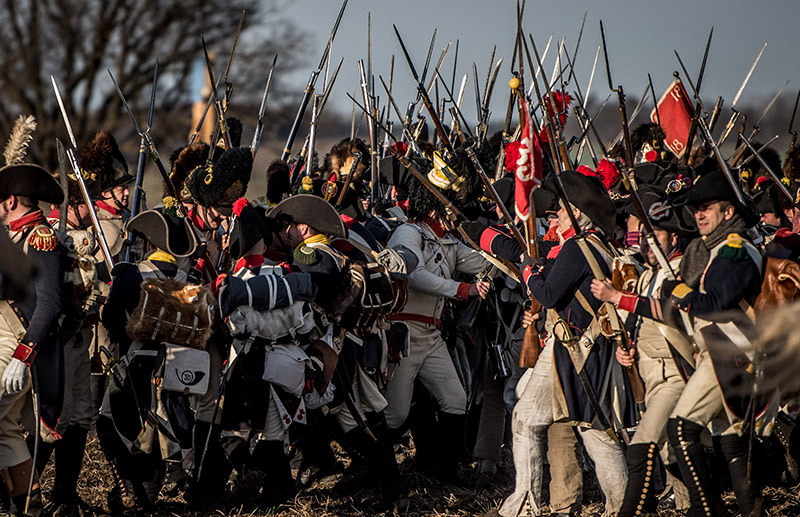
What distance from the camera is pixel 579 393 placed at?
201 inches

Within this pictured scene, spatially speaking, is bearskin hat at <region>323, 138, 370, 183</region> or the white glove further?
bearskin hat at <region>323, 138, 370, 183</region>

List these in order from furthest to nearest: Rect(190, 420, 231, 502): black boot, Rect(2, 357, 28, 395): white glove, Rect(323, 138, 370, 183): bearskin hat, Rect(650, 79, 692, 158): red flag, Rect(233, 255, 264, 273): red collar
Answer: Rect(323, 138, 370, 183): bearskin hat, Rect(650, 79, 692, 158): red flag, Rect(190, 420, 231, 502): black boot, Rect(233, 255, 264, 273): red collar, Rect(2, 357, 28, 395): white glove

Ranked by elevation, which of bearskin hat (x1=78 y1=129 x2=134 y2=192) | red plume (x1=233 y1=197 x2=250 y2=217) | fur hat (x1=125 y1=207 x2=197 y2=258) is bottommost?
fur hat (x1=125 y1=207 x2=197 y2=258)

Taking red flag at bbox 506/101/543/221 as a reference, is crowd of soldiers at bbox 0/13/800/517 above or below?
below

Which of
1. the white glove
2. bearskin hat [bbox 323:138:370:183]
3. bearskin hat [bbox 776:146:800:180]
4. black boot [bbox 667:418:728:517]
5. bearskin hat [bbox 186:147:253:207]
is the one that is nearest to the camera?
the white glove

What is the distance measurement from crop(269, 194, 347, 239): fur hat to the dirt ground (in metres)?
1.55

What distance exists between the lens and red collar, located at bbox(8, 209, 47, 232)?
4828 mm

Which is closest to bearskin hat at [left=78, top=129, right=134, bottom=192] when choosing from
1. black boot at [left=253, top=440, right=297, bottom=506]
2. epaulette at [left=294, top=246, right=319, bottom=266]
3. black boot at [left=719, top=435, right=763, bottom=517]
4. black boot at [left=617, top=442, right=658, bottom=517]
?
epaulette at [left=294, top=246, right=319, bottom=266]

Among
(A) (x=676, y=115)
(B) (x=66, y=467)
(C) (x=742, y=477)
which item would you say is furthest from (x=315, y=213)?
(A) (x=676, y=115)

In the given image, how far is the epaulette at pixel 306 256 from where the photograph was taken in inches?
206

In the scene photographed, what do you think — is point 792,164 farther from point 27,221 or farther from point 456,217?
point 27,221

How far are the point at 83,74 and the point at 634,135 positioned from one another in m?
16.5

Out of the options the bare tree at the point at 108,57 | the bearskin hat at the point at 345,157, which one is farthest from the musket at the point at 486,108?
the bare tree at the point at 108,57

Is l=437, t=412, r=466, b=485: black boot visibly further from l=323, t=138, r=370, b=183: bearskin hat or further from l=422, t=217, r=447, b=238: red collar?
l=323, t=138, r=370, b=183: bearskin hat
